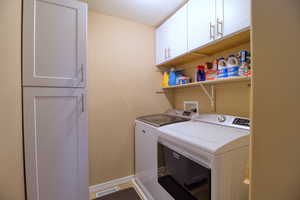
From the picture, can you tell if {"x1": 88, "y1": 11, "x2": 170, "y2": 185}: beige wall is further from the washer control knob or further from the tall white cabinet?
the washer control knob

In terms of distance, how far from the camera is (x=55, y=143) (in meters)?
1.16

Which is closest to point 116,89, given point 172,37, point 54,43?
point 54,43

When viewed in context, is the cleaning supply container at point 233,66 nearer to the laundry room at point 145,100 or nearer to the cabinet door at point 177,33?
the laundry room at point 145,100

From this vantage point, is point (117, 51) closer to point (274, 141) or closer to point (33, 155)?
point (33, 155)

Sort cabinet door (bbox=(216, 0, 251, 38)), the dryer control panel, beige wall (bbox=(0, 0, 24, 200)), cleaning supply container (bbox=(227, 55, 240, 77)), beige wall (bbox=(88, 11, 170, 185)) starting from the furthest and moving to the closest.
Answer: beige wall (bbox=(88, 11, 170, 185)) → cleaning supply container (bbox=(227, 55, 240, 77)) → the dryer control panel → cabinet door (bbox=(216, 0, 251, 38)) → beige wall (bbox=(0, 0, 24, 200))

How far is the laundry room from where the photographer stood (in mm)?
676

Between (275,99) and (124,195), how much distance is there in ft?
6.32

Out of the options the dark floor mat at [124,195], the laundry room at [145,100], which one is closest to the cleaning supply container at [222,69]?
the laundry room at [145,100]

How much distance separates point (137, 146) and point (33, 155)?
1188 millimetres

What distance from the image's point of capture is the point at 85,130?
1.29 meters

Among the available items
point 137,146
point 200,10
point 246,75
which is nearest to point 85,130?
point 137,146

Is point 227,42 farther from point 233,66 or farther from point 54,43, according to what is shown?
point 54,43

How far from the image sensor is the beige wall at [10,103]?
0.85 metres

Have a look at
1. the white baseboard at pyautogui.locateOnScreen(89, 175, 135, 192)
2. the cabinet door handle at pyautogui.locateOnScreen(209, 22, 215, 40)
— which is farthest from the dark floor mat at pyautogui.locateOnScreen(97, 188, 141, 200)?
the cabinet door handle at pyautogui.locateOnScreen(209, 22, 215, 40)
